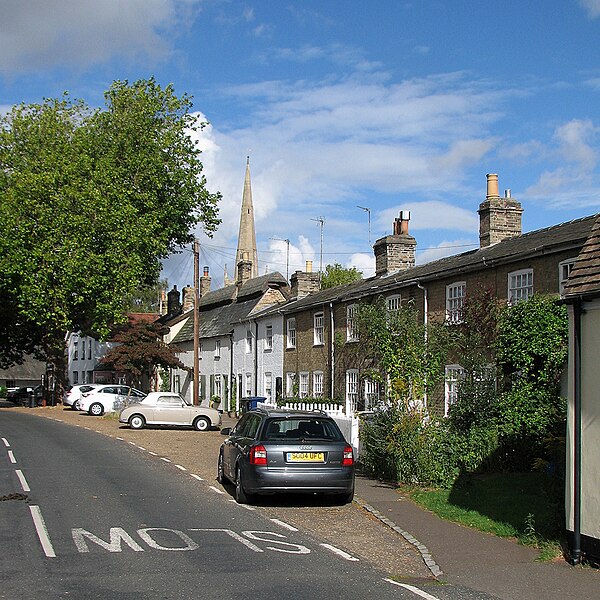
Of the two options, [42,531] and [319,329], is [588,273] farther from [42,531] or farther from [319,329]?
[319,329]

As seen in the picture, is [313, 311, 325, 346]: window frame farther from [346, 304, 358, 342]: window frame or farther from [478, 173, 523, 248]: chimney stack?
[478, 173, 523, 248]: chimney stack

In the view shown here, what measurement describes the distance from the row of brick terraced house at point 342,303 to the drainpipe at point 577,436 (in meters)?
6.83

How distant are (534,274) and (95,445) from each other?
13.3m

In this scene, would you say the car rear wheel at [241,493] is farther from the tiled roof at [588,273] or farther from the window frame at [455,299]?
the window frame at [455,299]

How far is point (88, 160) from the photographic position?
4256 centimetres

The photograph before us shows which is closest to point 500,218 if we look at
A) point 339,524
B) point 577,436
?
point 339,524

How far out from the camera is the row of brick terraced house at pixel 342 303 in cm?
2088

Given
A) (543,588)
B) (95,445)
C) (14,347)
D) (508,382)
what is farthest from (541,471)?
(14,347)

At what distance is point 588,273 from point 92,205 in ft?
114

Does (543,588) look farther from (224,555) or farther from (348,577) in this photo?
(224,555)

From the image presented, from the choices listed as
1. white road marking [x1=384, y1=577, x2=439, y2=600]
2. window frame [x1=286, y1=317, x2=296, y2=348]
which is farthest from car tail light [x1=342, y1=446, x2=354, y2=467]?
window frame [x1=286, y1=317, x2=296, y2=348]

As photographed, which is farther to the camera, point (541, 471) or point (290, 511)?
point (541, 471)

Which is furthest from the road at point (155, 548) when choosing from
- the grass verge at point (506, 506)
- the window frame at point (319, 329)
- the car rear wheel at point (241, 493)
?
the window frame at point (319, 329)

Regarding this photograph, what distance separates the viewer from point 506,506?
12.6 m
